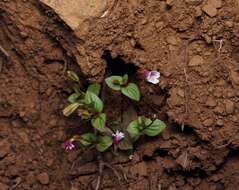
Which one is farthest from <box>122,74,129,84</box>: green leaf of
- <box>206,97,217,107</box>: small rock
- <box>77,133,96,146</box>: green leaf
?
<box>206,97,217,107</box>: small rock

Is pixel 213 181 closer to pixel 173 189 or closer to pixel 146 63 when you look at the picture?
pixel 173 189

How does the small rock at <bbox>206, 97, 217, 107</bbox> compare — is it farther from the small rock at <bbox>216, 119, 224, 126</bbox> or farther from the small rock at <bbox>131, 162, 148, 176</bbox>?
the small rock at <bbox>131, 162, 148, 176</bbox>

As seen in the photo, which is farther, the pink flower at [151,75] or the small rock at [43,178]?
the small rock at [43,178]

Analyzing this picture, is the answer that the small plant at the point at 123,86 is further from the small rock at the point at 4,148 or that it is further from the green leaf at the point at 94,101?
the small rock at the point at 4,148

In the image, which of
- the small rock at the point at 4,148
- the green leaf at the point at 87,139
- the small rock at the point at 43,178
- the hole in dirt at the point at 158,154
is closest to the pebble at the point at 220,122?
the hole in dirt at the point at 158,154

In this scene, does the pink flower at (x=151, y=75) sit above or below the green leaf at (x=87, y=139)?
above

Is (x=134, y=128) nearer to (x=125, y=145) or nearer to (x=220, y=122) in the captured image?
(x=125, y=145)
